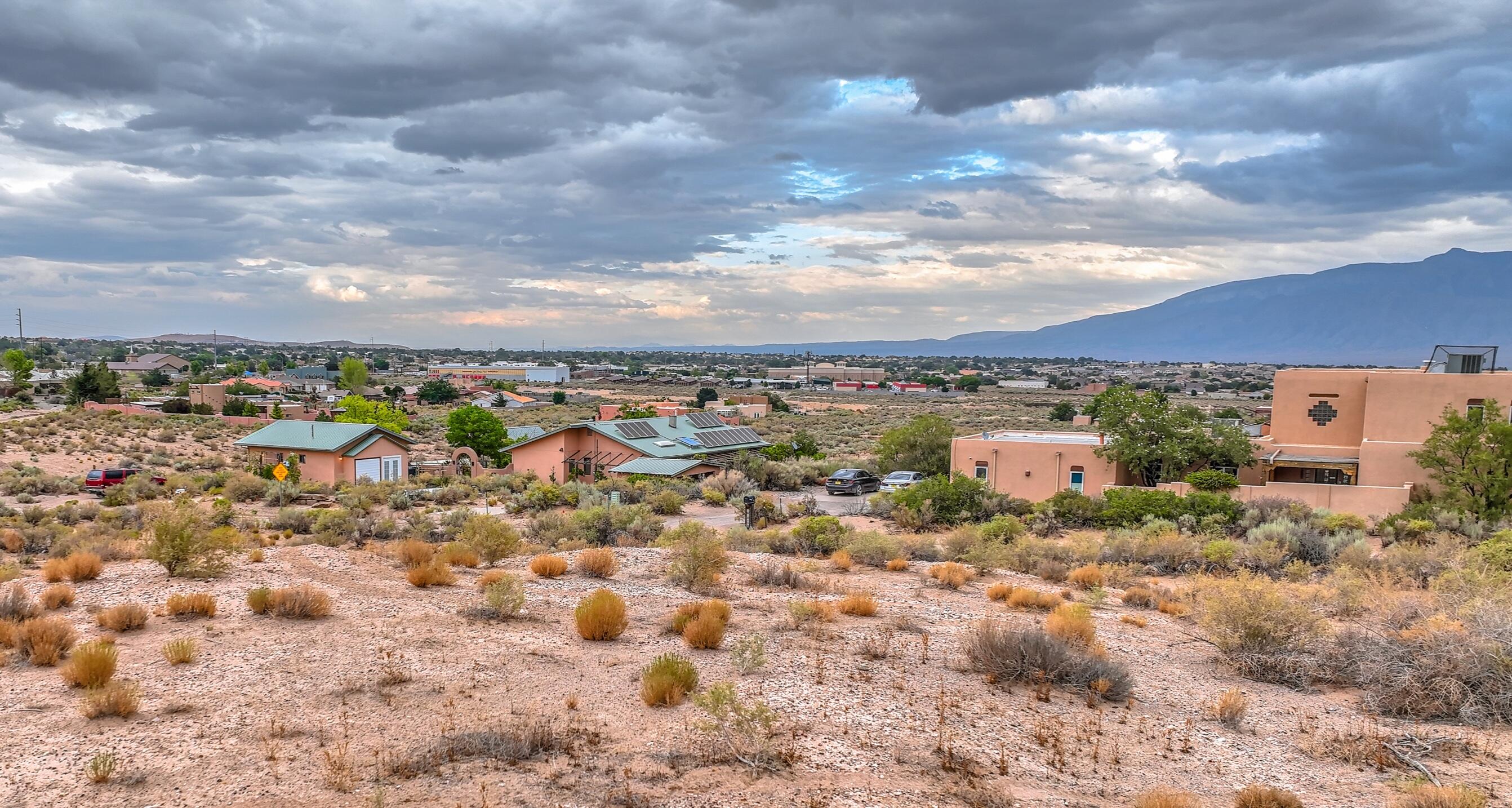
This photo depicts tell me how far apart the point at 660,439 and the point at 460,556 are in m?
28.3

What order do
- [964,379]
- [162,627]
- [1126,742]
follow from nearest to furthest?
[1126,742], [162,627], [964,379]

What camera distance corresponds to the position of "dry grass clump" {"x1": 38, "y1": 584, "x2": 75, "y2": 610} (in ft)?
40.4

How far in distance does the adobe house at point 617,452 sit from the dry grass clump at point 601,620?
28389 millimetres

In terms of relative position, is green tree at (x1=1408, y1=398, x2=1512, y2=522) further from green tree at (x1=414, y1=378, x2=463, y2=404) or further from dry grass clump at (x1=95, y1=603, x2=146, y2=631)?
green tree at (x1=414, y1=378, x2=463, y2=404)

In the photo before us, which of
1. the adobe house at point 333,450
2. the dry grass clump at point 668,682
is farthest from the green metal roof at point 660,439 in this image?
the dry grass clump at point 668,682

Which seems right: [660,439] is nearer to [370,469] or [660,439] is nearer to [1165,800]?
[370,469]

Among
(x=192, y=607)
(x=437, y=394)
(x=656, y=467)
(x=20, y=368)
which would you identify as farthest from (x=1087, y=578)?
(x=20, y=368)

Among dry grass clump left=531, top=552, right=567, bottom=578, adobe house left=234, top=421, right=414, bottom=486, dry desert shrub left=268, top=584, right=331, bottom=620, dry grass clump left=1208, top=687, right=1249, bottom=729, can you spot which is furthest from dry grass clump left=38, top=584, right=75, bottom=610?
adobe house left=234, top=421, right=414, bottom=486

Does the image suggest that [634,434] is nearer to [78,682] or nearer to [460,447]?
[460,447]

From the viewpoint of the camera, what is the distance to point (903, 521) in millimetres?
26938

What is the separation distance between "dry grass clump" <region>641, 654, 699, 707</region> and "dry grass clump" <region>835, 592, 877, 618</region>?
14.1 feet

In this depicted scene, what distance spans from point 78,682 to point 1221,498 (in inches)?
1055

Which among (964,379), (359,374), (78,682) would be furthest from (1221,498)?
(964,379)

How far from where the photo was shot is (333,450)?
39.8 metres
